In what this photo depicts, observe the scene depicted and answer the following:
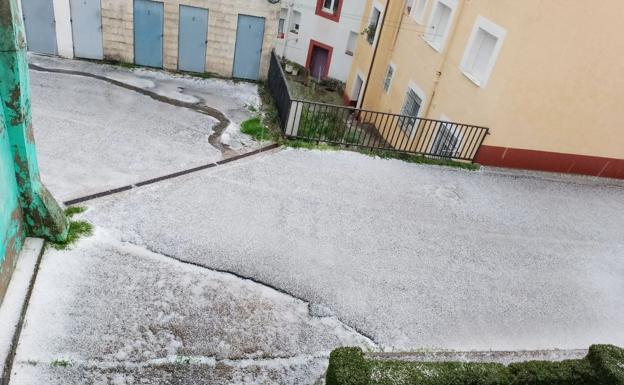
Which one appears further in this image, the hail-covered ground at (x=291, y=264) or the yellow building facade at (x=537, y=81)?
the yellow building facade at (x=537, y=81)

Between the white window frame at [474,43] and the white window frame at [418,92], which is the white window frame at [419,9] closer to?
the white window frame at [418,92]

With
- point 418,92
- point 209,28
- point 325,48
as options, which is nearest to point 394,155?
point 418,92

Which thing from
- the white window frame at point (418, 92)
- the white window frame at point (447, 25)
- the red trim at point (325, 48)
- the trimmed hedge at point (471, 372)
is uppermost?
the white window frame at point (447, 25)

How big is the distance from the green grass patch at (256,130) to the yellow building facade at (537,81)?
16.5 feet

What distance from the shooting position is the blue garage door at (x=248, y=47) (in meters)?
12.9

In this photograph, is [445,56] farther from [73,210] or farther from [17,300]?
[17,300]

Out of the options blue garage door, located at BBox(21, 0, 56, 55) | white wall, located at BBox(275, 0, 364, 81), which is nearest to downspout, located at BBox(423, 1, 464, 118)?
blue garage door, located at BBox(21, 0, 56, 55)

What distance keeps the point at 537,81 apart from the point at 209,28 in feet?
28.5

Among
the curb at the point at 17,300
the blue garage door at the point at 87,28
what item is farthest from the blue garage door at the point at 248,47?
the curb at the point at 17,300

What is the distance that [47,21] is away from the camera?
12359 mm

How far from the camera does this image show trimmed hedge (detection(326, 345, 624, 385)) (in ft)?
14.4

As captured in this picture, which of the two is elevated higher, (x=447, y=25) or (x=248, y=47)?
(x=447, y=25)

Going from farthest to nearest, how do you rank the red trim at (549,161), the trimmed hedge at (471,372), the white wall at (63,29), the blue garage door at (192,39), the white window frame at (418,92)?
the white window frame at (418,92), the blue garage door at (192,39), the white wall at (63,29), the red trim at (549,161), the trimmed hedge at (471,372)

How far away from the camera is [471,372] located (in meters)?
4.59
